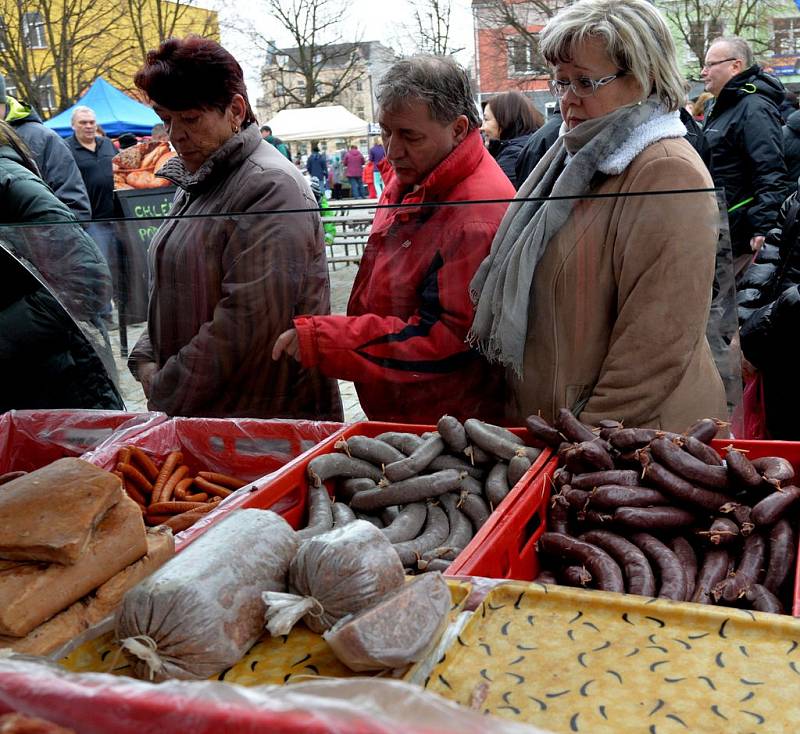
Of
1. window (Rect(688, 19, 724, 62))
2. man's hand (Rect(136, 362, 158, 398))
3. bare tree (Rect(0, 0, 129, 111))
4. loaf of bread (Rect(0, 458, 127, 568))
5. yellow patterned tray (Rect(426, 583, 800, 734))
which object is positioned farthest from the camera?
window (Rect(688, 19, 724, 62))

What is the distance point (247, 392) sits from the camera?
133 inches

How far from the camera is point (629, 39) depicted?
9.19 ft

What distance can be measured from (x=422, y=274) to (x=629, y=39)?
1.05 meters

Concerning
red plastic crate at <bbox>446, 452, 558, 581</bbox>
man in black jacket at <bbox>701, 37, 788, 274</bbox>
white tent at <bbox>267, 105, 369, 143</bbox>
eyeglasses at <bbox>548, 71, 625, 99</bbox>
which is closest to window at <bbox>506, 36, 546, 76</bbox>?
white tent at <bbox>267, 105, 369, 143</bbox>

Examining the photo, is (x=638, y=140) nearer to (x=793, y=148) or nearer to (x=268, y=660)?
(x=268, y=660)

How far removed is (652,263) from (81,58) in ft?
95.2

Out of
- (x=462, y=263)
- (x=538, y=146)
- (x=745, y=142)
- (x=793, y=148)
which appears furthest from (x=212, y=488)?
(x=793, y=148)

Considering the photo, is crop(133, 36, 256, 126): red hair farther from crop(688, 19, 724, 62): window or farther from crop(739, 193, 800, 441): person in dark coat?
crop(688, 19, 724, 62): window

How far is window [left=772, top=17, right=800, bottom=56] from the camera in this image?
116 ft

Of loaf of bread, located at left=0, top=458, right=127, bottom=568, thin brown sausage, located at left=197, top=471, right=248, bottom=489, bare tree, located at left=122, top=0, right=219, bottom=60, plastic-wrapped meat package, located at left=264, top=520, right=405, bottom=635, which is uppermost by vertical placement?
bare tree, located at left=122, top=0, right=219, bottom=60

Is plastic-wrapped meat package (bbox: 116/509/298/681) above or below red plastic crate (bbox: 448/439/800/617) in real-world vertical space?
above

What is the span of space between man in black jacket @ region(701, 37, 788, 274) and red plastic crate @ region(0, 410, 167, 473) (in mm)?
4513

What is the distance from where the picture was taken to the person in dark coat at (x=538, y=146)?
516 cm

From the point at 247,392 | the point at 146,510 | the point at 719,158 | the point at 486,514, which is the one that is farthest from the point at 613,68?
the point at 719,158
